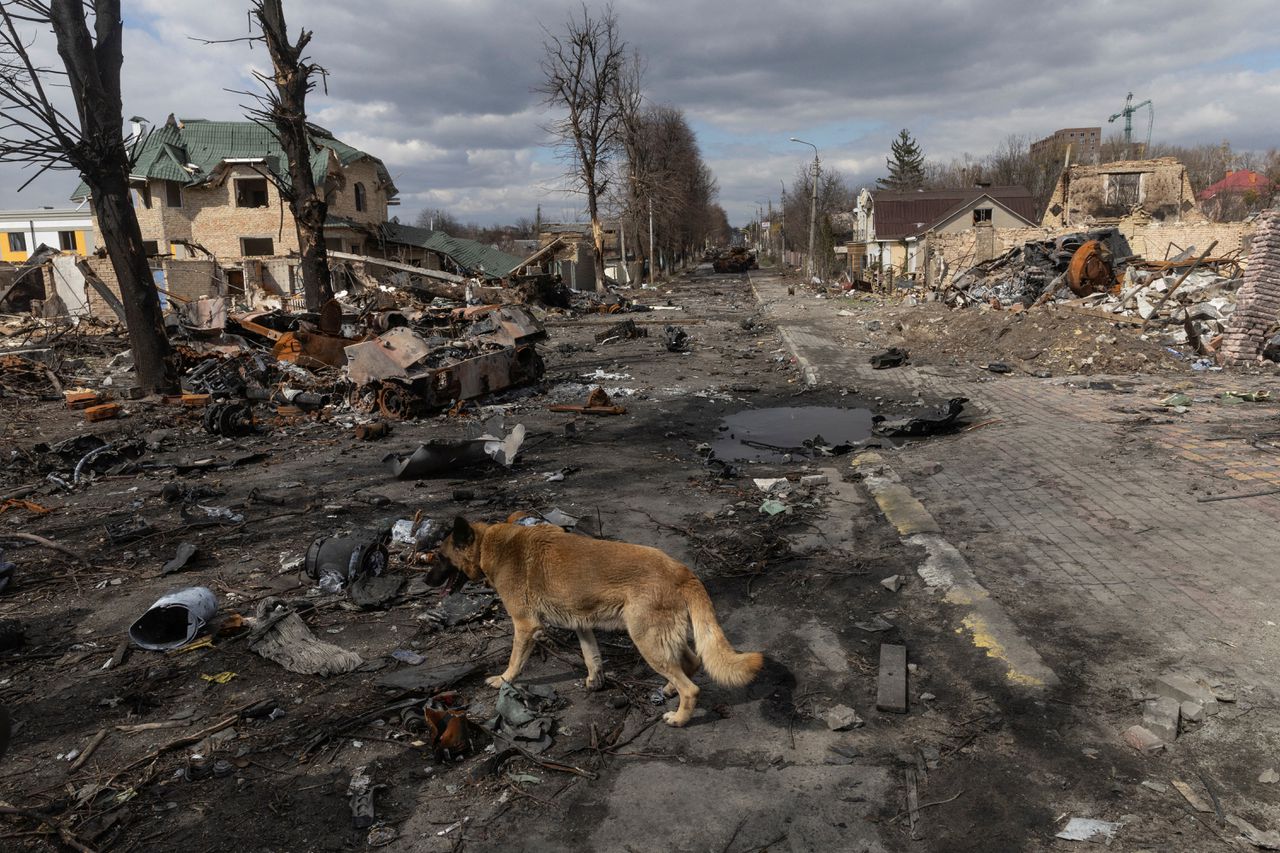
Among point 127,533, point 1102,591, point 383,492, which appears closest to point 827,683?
point 1102,591

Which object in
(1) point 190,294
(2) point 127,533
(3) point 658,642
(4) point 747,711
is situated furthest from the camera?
(1) point 190,294

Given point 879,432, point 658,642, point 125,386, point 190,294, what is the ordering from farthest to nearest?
point 190,294, point 125,386, point 879,432, point 658,642

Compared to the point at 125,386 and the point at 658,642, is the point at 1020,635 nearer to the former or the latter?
the point at 658,642

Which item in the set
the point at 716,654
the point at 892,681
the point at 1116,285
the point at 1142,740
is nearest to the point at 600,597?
the point at 716,654

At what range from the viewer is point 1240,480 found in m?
6.37

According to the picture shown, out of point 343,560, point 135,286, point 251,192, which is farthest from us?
point 251,192

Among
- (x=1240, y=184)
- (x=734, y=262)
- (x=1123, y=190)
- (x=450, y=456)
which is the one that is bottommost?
(x=450, y=456)

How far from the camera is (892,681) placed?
3758 mm

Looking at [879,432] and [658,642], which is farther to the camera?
[879,432]

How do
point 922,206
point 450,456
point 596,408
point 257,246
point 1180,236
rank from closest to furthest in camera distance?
point 450,456 → point 596,408 → point 1180,236 → point 257,246 → point 922,206

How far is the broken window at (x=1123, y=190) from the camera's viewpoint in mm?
38312

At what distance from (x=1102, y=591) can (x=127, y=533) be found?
7.31 meters

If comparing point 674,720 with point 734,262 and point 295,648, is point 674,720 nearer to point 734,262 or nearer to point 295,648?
point 295,648

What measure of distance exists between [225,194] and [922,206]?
41.9 metres
